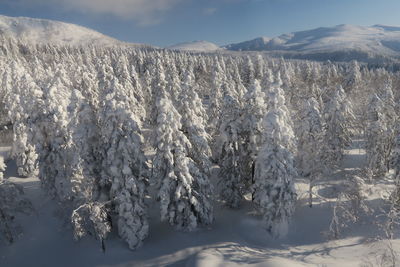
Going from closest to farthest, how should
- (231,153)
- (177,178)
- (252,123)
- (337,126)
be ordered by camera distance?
(177,178) < (252,123) < (231,153) < (337,126)

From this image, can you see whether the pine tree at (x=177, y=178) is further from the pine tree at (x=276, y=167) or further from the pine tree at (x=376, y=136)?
the pine tree at (x=376, y=136)

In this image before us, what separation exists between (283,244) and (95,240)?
17115 millimetres

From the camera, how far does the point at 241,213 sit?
100 ft

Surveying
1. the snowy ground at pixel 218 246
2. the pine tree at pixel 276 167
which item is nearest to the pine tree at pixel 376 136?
the snowy ground at pixel 218 246

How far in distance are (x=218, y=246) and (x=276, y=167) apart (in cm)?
853

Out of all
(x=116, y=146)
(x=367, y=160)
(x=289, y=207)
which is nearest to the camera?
(x=116, y=146)

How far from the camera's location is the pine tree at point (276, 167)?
2527 centimetres

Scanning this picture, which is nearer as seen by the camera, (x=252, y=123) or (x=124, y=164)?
(x=124, y=164)

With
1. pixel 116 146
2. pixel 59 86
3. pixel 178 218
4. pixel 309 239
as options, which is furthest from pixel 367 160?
pixel 59 86

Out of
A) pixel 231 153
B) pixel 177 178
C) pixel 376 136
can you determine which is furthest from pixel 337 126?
pixel 177 178

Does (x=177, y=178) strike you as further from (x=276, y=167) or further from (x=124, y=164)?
(x=276, y=167)

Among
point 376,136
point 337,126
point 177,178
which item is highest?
point 337,126

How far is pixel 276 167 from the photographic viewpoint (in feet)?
84.9

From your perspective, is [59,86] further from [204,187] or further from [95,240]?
[204,187]
